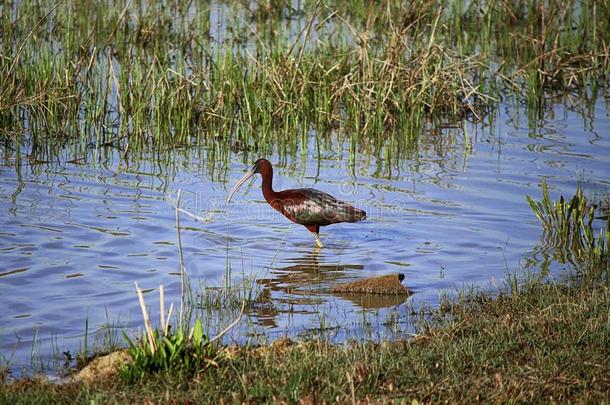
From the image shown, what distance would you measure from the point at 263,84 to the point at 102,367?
24.0 feet

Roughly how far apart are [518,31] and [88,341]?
11.5 metres

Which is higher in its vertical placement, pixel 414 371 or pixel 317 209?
pixel 317 209

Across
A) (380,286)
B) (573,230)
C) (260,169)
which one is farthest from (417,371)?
(260,169)

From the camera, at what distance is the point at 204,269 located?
27.8ft

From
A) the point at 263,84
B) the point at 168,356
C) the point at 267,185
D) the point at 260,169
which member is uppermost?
the point at 263,84

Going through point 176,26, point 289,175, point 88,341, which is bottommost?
point 88,341

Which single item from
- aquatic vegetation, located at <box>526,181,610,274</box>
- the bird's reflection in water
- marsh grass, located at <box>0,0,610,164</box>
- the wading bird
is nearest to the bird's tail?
the wading bird

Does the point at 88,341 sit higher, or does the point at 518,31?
the point at 518,31

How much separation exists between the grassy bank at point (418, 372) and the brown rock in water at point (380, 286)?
4.13ft

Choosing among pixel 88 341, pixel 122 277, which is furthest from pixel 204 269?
pixel 88 341

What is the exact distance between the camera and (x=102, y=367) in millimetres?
5625

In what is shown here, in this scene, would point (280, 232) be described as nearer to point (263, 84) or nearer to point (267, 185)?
point (267, 185)

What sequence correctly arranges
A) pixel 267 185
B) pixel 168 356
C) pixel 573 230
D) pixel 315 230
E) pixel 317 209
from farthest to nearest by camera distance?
1. pixel 267 185
2. pixel 315 230
3. pixel 317 209
4. pixel 573 230
5. pixel 168 356

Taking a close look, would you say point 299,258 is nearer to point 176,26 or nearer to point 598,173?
point 598,173
